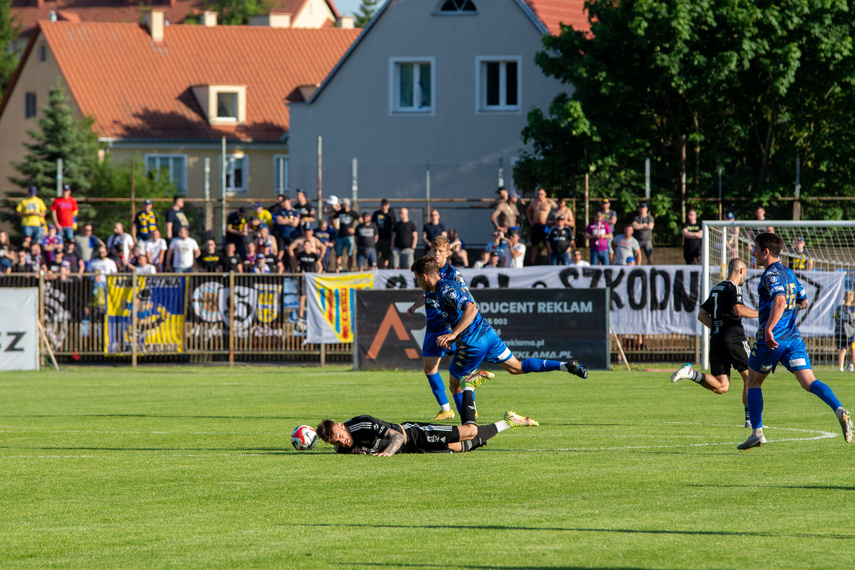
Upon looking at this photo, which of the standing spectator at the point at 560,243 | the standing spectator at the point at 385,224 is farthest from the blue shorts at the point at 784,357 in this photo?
the standing spectator at the point at 385,224

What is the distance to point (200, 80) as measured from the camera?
5734 centimetres

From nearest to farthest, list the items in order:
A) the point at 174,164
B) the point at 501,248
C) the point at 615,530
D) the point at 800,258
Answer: the point at 615,530 < the point at 800,258 < the point at 501,248 < the point at 174,164

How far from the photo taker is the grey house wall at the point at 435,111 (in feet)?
129

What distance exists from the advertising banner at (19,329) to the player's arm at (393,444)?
1499cm

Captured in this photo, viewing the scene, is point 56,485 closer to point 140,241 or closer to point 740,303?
point 740,303

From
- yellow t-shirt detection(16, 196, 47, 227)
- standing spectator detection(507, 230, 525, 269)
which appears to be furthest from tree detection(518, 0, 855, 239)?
yellow t-shirt detection(16, 196, 47, 227)

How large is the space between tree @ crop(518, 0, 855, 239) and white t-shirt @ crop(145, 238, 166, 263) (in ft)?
35.6

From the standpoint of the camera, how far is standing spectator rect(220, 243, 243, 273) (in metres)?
26.5

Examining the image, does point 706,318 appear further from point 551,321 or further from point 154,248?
point 154,248

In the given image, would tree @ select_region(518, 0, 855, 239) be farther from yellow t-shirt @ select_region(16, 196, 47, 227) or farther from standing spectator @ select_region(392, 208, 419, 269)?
yellow t-shirt @ select_region(16, 196, 47, 227)

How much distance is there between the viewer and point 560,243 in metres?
26.4

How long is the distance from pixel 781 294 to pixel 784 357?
65cm

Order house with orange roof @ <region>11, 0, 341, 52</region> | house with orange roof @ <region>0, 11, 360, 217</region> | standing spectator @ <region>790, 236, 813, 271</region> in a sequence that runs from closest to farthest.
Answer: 1. standing spectator @ <region>790, 236, 813, 271</region>
2. house with orange roof @ <region>0, 11, 360, 217</region>
3. house with orange roof @ <region>11, 0, 341, 52</region>

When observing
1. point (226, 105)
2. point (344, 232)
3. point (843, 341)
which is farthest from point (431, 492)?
point (226, 105)
